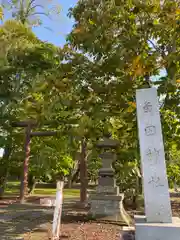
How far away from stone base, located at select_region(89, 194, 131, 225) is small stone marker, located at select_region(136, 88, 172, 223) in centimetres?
382

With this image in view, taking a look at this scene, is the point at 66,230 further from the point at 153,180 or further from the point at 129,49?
the point at 129,49

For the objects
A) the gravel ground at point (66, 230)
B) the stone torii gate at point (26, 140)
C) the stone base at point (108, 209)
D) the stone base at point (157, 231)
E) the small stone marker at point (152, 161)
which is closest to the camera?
the stone base at point (157, 231)

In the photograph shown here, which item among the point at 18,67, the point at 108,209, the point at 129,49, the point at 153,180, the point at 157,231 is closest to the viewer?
the point at 157,231

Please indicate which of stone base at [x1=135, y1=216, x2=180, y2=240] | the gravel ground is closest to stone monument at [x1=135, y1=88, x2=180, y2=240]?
stone base at [x1=135, y1=216, x2=180, y2=240]

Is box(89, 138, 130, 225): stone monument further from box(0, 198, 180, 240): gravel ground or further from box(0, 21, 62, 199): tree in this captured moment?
box(0, 21, 62, 199): tree

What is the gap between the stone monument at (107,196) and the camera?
299 inches

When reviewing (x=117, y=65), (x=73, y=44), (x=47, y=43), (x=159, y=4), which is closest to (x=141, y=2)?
(x=159, y=4)

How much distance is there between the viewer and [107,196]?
7.77 m

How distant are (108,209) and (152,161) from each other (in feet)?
13.2

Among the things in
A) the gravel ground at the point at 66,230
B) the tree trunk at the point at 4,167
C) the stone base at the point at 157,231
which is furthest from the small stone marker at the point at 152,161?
the tree trunk at the point at 4,167

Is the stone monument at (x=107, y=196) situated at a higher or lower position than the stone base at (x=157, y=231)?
higher

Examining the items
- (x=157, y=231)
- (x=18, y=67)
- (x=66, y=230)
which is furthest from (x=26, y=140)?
(x=157, y=231)

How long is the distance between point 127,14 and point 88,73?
1831 millimetres

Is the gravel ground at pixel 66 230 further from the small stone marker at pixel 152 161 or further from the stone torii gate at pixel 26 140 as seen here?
the stone torii gate at pixel 26 140
